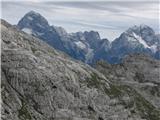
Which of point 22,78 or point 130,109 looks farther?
point 130,109

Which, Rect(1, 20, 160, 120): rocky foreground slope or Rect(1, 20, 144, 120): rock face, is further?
Rect(1, 20, 160, 120): rocky foreground slope

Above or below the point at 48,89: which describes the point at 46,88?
above

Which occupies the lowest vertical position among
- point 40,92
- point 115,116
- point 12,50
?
point 115,116

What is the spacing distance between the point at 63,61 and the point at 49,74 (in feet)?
47.3

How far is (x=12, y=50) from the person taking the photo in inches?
5049

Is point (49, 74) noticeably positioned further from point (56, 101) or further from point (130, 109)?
point (130, 109)

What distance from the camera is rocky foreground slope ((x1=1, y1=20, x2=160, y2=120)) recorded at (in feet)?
388

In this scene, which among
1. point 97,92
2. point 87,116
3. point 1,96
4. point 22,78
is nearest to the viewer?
point 1,96

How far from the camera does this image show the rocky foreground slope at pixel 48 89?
118m

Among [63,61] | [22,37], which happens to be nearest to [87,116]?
[63,61]

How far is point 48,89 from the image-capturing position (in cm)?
12525

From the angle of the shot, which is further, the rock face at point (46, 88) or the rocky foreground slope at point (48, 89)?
the rocky foreground slope at point (48, 89)

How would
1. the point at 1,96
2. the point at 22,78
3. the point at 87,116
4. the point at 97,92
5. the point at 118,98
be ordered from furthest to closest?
the point at 118,98 < the point at 97,92 < the point at 87,116 < the point at 22,78 < the point at 1,96

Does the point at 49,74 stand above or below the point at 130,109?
above
